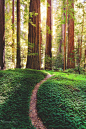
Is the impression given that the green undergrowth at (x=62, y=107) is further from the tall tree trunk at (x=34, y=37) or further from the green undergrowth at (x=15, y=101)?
the tall tree trunk at (x=34, y=37)

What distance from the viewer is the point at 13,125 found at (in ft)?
9.58

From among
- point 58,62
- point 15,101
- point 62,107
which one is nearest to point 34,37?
point 58,62

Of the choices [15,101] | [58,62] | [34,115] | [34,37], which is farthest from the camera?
[58,62]

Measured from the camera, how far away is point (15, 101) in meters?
4.05

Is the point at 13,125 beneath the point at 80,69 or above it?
beneath

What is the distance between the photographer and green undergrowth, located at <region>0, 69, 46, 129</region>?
3040 mm

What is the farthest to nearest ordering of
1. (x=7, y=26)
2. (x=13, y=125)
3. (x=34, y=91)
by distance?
(x=7, y=26) → (x=34, y=91) → (x=13, y=125)

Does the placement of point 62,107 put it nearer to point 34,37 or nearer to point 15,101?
point 15,101

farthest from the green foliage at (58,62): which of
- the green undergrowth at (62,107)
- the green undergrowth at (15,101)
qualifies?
the green undergrowth at (62,107)

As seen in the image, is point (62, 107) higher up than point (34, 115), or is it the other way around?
point (62, 107)

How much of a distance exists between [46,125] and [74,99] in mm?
1543

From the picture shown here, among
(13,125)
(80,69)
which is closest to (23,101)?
(13,125)

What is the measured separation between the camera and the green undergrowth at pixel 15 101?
3040mm

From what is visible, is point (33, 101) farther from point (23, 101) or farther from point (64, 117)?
point (64, 117)
